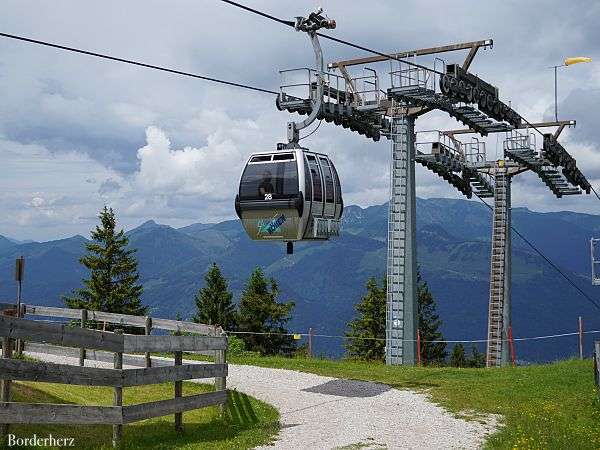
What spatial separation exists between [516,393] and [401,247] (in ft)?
41.7

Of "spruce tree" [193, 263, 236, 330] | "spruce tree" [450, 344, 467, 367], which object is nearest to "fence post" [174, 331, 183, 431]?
"spruce tree" [193, 263, 236, 330]

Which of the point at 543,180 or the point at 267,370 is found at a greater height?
the point at 543,180

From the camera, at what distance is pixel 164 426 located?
13.5 m

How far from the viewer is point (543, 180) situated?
4225 centimetres

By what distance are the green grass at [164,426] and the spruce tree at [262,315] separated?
4796cm

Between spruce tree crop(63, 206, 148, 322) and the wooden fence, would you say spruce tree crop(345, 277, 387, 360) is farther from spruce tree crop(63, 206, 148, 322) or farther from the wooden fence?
the wooden fence

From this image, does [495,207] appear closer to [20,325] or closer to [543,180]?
[543,180]

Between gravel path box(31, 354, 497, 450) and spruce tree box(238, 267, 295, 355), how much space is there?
44450 millimetres

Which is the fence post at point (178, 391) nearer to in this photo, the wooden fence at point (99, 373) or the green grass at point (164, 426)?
the wooden fence at point (99, 373)

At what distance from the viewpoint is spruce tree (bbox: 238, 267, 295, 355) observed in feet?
214

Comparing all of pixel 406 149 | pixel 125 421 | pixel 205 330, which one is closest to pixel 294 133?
pixel 205 330

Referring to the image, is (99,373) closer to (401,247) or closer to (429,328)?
(401,247)

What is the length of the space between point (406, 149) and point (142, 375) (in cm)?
2046

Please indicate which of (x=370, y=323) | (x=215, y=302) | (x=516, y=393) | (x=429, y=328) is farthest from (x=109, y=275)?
(x=516, y=393)
